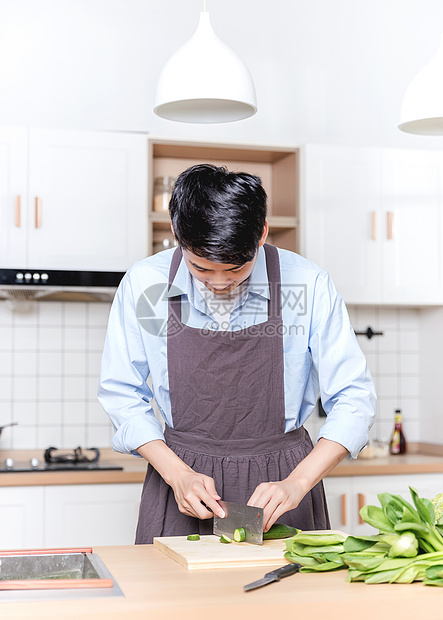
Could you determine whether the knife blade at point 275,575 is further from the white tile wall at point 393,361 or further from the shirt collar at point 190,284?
the white tile wall at point 393,361

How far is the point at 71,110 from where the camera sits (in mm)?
3318

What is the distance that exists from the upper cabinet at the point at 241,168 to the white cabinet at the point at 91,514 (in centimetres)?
98

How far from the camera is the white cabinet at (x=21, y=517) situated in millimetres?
2768

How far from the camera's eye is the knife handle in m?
1.20

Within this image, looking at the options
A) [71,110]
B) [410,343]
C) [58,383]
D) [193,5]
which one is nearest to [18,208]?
[71,110]

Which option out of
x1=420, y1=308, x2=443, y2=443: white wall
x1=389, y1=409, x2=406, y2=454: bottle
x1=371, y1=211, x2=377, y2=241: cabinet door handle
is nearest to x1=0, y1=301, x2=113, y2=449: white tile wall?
x1=371, y1=211, x2=377, y2=241: cabinet door handle

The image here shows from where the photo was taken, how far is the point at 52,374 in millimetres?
3334

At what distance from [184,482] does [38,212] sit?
67.3 inches

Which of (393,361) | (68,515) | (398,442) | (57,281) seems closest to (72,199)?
(57,281)

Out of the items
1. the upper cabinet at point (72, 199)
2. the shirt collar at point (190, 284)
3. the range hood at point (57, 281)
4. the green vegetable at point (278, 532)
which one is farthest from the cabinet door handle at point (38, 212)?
the green vegetable at point (278, 532)

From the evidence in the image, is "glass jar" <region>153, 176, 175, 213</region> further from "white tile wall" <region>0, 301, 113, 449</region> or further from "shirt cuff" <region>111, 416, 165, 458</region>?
"shirt cuff" <region>111, 416, 165, 458</region>

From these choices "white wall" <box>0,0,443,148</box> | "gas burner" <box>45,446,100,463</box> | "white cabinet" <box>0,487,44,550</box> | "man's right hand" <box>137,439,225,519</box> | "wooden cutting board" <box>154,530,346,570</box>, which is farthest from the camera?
"white wall" <box>0,0,443,148</box>

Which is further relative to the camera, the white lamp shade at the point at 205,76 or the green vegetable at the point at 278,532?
the white lamp shade at the point at 205,76

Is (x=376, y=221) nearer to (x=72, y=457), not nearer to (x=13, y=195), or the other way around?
(x=13, y=195)
